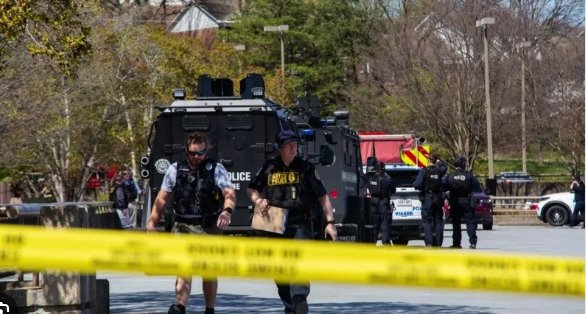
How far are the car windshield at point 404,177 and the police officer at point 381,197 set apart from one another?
4.34 ft

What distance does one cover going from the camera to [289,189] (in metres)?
12.4

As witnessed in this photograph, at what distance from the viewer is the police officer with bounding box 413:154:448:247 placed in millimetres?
24859

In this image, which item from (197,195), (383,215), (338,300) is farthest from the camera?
(383,215)

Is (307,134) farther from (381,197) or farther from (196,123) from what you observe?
(381,197)

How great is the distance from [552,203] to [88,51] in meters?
28.8

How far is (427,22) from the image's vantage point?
194ft

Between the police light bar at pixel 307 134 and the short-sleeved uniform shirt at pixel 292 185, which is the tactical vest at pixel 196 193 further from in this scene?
the police light bar at pixel 307 134

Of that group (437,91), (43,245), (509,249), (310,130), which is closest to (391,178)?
(509,249)

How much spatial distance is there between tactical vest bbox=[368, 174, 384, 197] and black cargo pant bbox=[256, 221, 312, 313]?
1261 cm

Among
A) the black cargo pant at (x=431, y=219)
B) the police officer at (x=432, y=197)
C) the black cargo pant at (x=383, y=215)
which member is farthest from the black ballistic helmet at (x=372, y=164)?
the black cargo pant at (x=431, y=219)

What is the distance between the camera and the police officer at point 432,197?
24859mm

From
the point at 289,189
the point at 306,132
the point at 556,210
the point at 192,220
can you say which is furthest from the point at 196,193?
the point at 556,210

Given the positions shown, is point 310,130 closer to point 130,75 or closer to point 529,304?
point 529,304

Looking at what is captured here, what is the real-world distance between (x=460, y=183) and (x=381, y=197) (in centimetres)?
157
